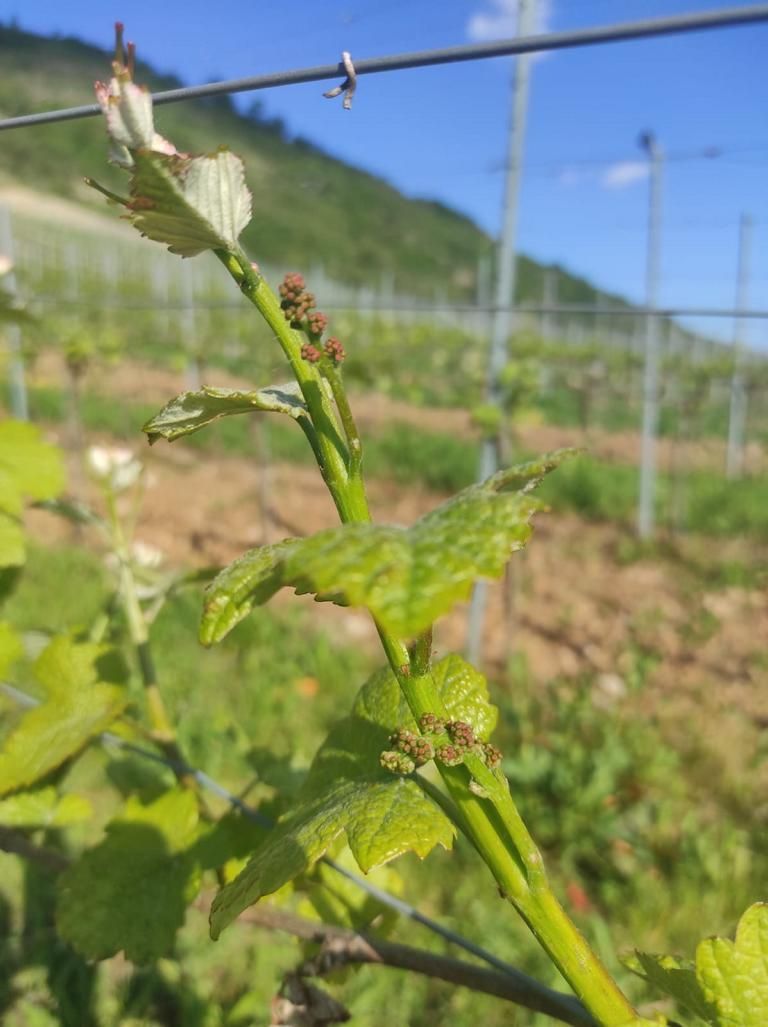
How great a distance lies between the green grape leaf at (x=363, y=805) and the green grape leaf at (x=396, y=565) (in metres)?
0.18

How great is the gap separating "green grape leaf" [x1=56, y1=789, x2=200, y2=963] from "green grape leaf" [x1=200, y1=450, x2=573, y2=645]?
624mm

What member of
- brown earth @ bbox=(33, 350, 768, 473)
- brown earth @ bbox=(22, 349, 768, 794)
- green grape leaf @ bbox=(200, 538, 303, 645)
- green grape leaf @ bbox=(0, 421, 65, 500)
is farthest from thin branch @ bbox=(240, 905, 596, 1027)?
brown earth @ bbox=(33, 350, 768, 473)

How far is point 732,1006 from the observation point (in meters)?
0.63

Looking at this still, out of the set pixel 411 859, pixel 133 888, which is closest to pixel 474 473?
pixel 411 859

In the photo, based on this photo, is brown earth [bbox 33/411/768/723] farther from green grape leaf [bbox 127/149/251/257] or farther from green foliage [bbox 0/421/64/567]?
green grape leaf [bbox 127/149/251/257]

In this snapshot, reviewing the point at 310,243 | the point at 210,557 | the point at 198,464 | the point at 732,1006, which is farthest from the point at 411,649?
the point at 310,243

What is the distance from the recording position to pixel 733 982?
0.63m

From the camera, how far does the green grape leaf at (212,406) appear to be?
0.55 meters

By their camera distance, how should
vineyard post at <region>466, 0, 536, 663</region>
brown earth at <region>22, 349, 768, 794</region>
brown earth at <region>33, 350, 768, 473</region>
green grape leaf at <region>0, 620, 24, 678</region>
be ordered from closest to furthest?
green grape leaf at <region>0, 620, 24, 678</region> < vineyard post at <region>466, 0, 536, 663</region> < brown earth at <region>22, 349, 768, 794</region> < brown earth at <region>33, 350, 768, 473</region>

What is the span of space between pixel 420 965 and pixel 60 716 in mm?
533

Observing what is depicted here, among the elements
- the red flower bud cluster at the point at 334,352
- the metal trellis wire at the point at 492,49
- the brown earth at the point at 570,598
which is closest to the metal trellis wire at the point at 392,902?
the red flower bud cluster at the point at 334,352

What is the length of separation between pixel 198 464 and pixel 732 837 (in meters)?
6.83

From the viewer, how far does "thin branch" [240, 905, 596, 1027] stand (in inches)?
28.2

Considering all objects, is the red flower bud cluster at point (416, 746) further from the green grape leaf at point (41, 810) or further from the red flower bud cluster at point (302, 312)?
the green grape leaf at point (41, 810)
